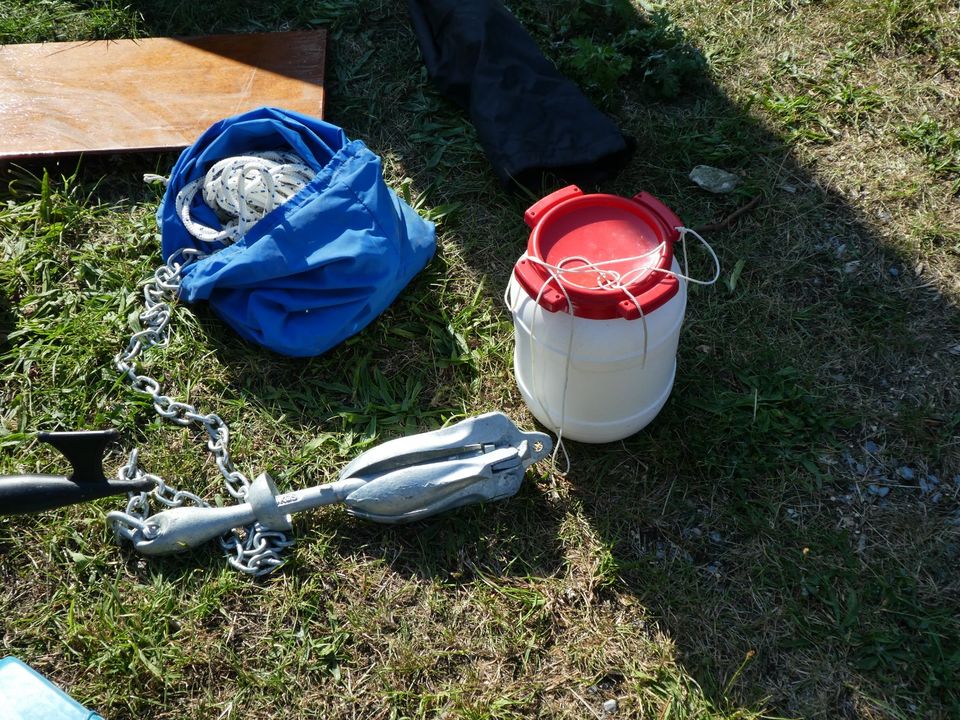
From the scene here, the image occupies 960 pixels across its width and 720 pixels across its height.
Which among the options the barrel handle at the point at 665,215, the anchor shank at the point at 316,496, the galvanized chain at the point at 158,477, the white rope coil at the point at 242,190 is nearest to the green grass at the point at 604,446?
the galvanized chain at the point at 158,477

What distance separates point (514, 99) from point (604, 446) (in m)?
1.47

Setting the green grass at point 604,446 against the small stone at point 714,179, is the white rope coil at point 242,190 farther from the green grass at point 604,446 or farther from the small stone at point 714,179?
the small stone at point 714,179

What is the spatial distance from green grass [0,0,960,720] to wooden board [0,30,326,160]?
13 centimetres

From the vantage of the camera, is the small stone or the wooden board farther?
the wooden board

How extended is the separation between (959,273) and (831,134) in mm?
772

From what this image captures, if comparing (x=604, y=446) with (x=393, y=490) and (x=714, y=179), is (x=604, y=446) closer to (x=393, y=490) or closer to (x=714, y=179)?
(x=393, y=490)

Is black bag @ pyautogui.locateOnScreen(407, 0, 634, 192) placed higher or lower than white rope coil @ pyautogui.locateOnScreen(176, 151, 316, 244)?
higher

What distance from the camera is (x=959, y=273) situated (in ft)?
9.50

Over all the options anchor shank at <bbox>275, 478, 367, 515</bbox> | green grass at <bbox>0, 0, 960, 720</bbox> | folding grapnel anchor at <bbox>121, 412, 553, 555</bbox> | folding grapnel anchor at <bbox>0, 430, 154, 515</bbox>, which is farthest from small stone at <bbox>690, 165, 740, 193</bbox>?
folding grapnel anchor at <bbox>0, 430, 154, 515</bbox>

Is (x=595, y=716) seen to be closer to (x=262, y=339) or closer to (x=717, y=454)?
(x=717, y=454)

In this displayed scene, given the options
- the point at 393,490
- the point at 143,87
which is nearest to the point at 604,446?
the point at 393,490

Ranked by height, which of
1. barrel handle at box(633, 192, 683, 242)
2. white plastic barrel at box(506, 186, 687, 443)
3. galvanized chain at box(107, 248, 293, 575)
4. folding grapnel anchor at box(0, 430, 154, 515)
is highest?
barrel handle at box(633, 192, 683, 242)

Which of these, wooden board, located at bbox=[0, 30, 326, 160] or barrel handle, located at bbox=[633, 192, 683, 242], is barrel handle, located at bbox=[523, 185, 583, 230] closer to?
barrel handle, located at bbox=[633, 192, 683, 242]

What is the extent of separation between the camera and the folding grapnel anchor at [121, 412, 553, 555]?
229cm
